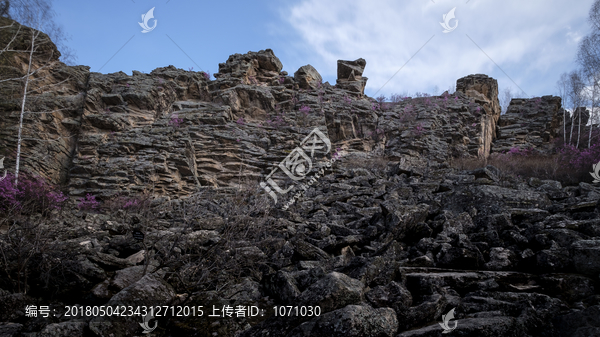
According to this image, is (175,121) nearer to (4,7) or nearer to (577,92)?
(4,7)

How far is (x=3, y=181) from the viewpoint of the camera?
28.1 ft

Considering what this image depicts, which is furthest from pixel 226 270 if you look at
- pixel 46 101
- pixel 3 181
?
pixel 46 101

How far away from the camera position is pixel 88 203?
11.5 meters

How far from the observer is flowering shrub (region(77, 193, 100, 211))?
1130 cm

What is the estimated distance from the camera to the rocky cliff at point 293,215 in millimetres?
2602

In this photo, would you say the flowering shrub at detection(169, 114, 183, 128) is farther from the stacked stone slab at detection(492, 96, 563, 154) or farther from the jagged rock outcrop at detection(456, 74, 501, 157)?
the stacked stone slab at detection(492, 96, 563, 154)

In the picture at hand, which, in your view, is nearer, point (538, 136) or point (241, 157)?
point (241, 157)

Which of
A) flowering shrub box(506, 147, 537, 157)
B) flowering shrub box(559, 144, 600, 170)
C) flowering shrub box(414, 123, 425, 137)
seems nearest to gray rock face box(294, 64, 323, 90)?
flowering shrub box(414, 123, 425, 137)

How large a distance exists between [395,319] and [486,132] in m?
20.2

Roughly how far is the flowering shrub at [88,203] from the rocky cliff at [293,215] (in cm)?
55

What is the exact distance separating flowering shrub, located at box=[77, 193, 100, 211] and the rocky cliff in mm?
551

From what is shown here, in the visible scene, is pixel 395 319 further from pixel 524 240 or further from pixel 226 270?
pixel 524 240

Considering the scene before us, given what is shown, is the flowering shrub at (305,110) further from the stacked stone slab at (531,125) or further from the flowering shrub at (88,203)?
the stacked stone slab at (531,125)

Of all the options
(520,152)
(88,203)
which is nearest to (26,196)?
(88,203)
